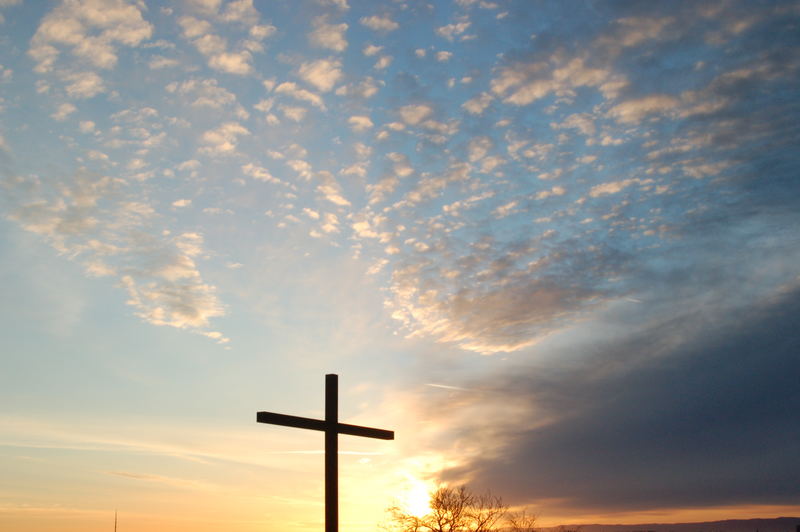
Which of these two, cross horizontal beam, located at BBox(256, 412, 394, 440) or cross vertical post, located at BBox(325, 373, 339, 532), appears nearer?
cross horizontal beam, located at BBox(256, 412, 394, 440)

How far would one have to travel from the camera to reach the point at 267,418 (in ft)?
35.5

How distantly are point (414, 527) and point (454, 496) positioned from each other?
2708 mm

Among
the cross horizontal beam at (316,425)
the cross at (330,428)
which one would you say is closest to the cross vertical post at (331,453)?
the cross at (330,428)

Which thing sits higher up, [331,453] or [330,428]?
[330,428]

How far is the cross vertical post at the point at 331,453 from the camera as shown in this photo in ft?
37.2

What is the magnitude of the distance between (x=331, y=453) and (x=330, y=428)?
47 centimetres

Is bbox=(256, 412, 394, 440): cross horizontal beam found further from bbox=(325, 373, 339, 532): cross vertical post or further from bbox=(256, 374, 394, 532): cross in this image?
bbox=(325, 373, 339, 532): cross vertical post

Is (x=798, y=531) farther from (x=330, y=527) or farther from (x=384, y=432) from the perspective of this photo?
(x=330, y=527)

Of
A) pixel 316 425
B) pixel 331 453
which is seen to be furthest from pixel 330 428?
pixel 331 453

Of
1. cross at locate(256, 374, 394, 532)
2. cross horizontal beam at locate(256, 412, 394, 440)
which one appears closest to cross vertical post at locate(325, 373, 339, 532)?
cross at locate(256, 374, 394, 532)

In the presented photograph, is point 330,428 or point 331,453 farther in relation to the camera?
point 330,428

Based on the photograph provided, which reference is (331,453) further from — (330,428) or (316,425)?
(316,425)

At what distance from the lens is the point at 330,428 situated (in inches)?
479

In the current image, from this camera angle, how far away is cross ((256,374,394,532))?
11266mm
